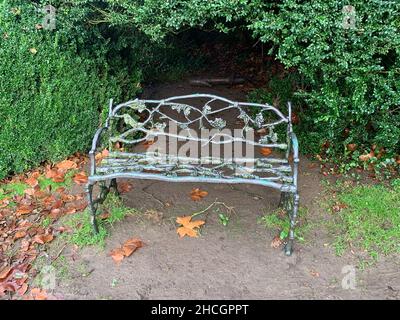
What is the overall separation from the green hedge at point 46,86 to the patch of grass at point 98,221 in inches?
40.0

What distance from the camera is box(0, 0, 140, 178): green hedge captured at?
13.3 feet

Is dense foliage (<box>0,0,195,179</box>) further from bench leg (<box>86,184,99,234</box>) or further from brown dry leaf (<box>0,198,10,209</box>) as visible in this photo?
bench leg (<box>86,184,99,234</box>)

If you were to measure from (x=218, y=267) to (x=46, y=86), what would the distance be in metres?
2.47

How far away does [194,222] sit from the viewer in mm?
3715

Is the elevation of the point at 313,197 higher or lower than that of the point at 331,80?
lower

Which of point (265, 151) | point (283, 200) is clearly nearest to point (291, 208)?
point (283, 200)

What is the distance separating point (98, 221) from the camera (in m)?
3.73

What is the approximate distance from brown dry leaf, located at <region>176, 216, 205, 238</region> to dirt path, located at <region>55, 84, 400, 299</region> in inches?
2.1

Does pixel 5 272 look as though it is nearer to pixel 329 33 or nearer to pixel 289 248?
pixel 289 248

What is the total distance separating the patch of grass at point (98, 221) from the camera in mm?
3529

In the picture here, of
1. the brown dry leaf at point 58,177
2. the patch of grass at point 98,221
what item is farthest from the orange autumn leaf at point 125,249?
the brown dry leaf at point 58,177
